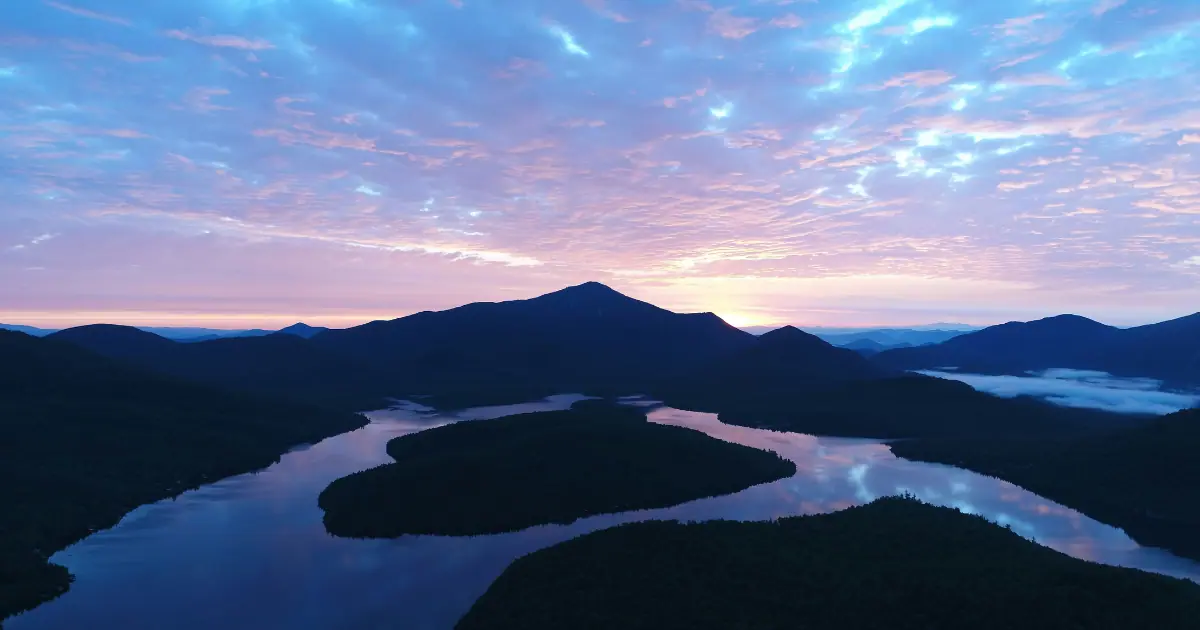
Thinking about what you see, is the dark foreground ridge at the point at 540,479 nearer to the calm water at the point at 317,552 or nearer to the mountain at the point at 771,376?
the calm water at the point at 317,552

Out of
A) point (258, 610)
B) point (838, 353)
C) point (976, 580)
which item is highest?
point (838, 353)

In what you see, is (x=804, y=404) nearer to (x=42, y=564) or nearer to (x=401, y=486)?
(x=401, y=486)

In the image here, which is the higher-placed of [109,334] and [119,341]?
[109,334]

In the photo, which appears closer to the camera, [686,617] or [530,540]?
[686,617]

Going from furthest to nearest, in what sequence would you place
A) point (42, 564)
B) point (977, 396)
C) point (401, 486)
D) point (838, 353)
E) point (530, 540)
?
point (838, 353)
point (977, 396)
point (401, 486)
point (530, 540)
point (42, 564)

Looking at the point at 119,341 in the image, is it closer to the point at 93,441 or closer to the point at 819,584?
the point at 93,441

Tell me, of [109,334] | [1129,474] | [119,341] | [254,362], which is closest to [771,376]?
[1129,474]

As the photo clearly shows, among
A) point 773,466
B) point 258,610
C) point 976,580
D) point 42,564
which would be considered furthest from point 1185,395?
point 42,564
